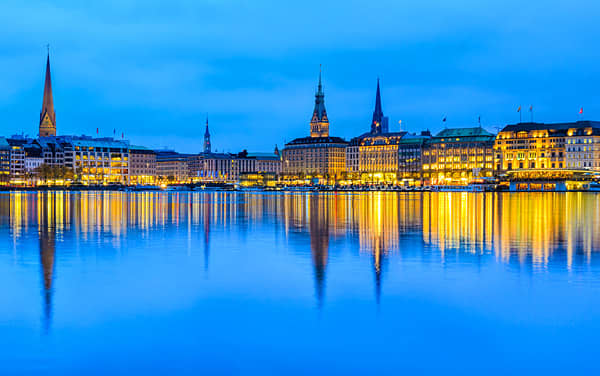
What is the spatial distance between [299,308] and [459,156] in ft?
590

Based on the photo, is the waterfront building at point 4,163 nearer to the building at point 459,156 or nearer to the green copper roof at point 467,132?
the building at point 459,156

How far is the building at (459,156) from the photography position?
180 m

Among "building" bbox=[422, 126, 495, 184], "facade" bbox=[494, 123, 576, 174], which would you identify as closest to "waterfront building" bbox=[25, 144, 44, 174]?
"building" bbox=[422, 126, 495, 184]

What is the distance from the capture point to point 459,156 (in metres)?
185

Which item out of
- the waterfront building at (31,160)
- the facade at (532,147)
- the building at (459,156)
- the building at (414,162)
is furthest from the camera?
the building at (414,162)

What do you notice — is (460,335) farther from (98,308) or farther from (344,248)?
(344,248)

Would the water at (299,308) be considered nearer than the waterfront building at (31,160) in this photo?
Yes

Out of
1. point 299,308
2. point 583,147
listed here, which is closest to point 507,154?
point 583,147

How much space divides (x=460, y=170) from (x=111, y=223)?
526 ft

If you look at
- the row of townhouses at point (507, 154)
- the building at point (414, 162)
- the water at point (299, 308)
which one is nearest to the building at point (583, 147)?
the row of townhouses at point (507, 154)

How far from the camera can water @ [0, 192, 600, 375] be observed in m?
9.23

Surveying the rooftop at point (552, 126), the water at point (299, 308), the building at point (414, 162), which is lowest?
the water at point (299, 308)

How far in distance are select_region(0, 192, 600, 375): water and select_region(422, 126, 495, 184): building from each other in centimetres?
16197

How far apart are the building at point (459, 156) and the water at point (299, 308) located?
16197cm
